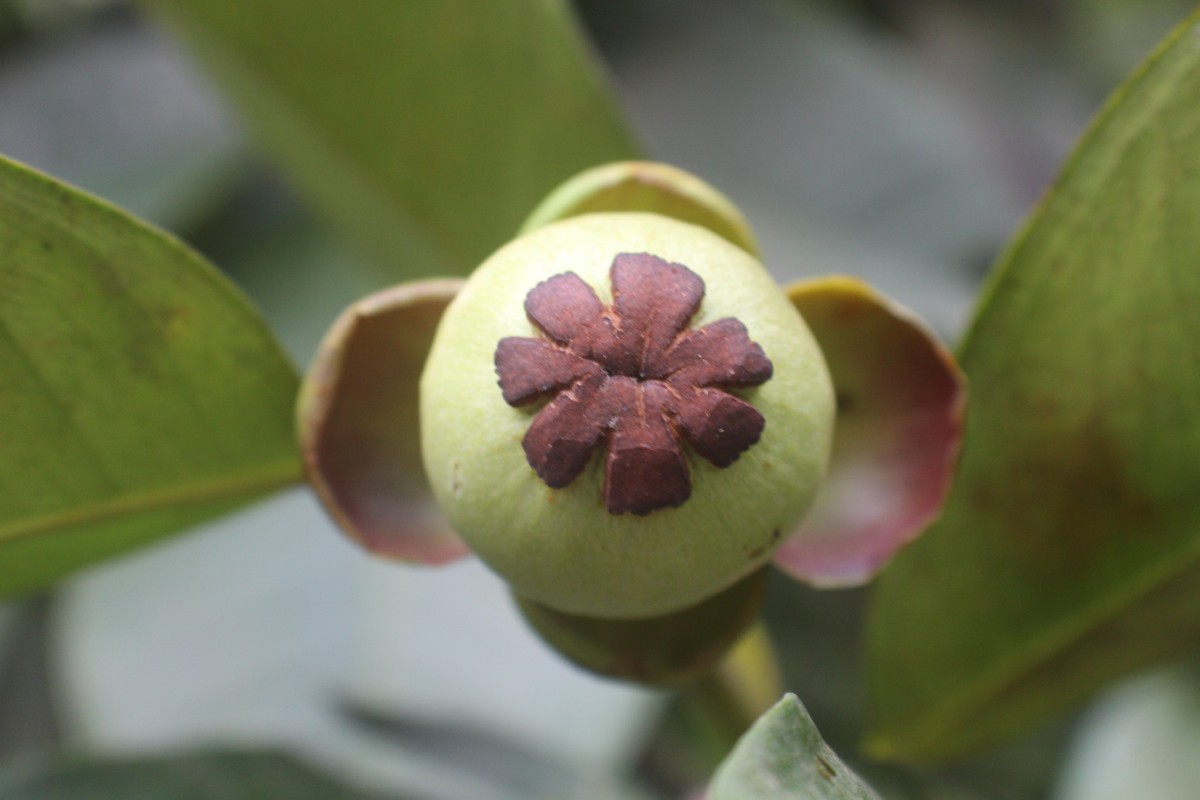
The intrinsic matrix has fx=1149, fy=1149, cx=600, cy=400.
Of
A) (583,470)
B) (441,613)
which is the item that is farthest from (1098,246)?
(441,613)

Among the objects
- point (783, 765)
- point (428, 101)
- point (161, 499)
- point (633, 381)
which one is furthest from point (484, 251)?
point (783, 765)

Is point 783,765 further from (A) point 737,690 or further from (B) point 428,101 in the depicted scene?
(B) point 428,101

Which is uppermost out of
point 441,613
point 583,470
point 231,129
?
point 583,470

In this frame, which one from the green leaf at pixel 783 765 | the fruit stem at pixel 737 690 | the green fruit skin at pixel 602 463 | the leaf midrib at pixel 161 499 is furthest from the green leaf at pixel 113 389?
the green leaf at pixel 783 765

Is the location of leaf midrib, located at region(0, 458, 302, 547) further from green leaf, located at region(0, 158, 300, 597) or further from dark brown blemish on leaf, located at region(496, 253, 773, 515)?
dark brown blemish on leaf, located at region(496, 253, 773, 515)

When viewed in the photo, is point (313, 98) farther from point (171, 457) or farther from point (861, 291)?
point (861, 291)

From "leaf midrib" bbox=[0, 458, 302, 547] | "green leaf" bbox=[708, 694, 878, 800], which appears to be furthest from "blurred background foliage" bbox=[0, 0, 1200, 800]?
"green leaf" bbox=[708, 694, 878, 800]
